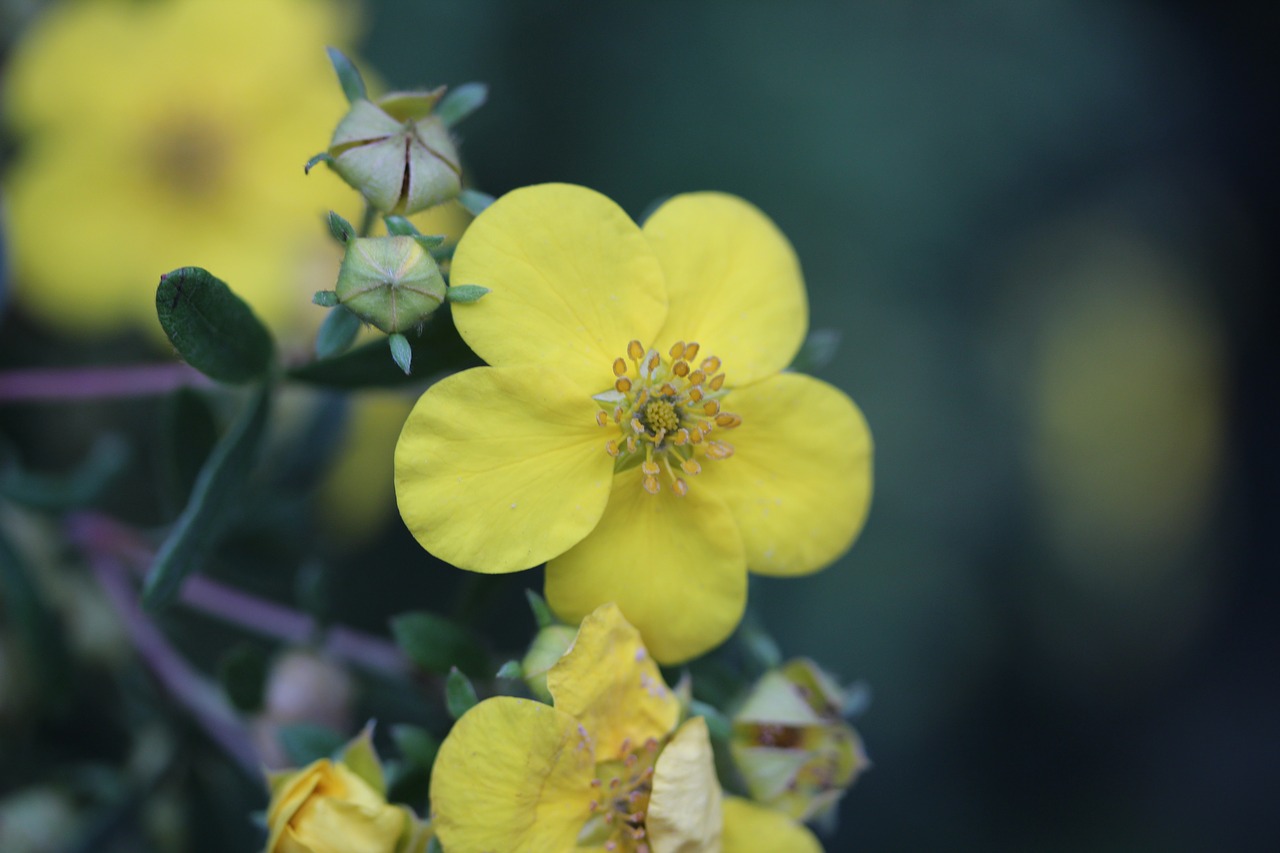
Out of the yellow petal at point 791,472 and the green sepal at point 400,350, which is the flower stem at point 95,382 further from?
the yellow petal at point 791,472

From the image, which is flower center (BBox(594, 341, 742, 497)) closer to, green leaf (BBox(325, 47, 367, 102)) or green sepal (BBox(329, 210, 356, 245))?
green sepal (BBox(329, 210, 356, 245))

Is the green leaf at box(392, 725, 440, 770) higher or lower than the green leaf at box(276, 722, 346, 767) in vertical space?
higher

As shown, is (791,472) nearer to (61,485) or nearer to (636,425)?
(636,425)

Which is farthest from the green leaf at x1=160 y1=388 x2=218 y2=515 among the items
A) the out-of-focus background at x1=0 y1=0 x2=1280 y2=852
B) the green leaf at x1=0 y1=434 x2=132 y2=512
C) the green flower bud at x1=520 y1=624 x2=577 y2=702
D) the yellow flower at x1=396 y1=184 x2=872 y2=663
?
the out-of-focus background at x1=0 y1=0 x2=1280 y2=852

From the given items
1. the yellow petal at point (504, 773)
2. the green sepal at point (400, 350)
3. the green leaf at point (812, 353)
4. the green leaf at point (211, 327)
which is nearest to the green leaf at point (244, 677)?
the green leaf at point (211, 327)

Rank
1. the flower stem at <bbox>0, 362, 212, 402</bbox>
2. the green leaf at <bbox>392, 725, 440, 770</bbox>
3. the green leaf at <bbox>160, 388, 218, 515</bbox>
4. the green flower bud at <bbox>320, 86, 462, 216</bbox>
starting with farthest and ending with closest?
the flower stem at <bbox>0, 362, 212, 402</bbox> < the green leaf at <bbox>160, 388, 218, 515</bbox> < the green leaf at <bbox>392, 725, 440, 770</bbox> < the green flower bud at <bbox>320, 86, 462, 216</bbox>

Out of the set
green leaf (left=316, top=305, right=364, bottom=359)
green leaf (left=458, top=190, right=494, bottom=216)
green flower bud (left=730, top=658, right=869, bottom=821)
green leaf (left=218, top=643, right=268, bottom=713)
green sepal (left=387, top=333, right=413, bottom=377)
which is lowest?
green leaf (left=218, top=643, right=268, bottom=713)

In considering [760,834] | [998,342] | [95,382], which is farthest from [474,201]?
[998,342]
